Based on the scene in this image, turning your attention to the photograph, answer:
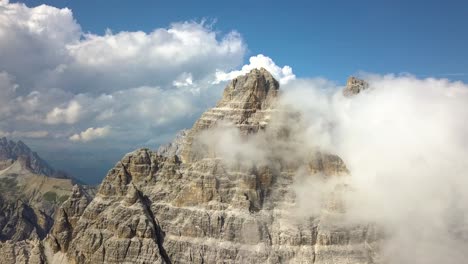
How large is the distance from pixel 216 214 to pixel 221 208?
8.65 feet

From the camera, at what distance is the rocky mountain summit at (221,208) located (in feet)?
445

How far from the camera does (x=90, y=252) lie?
141625mm

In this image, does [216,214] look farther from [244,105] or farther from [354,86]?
[354,86]

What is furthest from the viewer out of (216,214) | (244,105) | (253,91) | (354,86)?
(354,86)

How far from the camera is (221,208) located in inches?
5571

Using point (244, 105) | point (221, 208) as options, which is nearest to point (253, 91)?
point (244, 105)

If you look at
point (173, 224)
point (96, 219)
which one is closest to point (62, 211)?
point (96, 219)

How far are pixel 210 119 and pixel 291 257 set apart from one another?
54.2 m

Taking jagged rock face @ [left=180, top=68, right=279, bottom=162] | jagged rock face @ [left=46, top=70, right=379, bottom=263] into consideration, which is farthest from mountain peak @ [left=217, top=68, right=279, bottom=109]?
jagged rock face @ [left=46, top=70, right=379, bottom=263]

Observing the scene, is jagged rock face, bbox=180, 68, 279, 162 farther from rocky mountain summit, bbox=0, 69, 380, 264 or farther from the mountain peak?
rocky mountain summit, bbox=0, 69, 380, 264

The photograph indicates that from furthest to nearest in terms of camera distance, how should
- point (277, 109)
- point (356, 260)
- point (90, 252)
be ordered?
point (277, 109) < point (90, 252) < point (356, 260)

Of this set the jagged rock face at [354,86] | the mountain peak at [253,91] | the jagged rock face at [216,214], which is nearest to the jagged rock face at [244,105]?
the mountain peak at [253,91]

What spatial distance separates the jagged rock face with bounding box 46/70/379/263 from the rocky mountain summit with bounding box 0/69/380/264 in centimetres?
32

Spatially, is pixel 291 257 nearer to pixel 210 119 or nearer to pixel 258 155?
pixel 258 155
